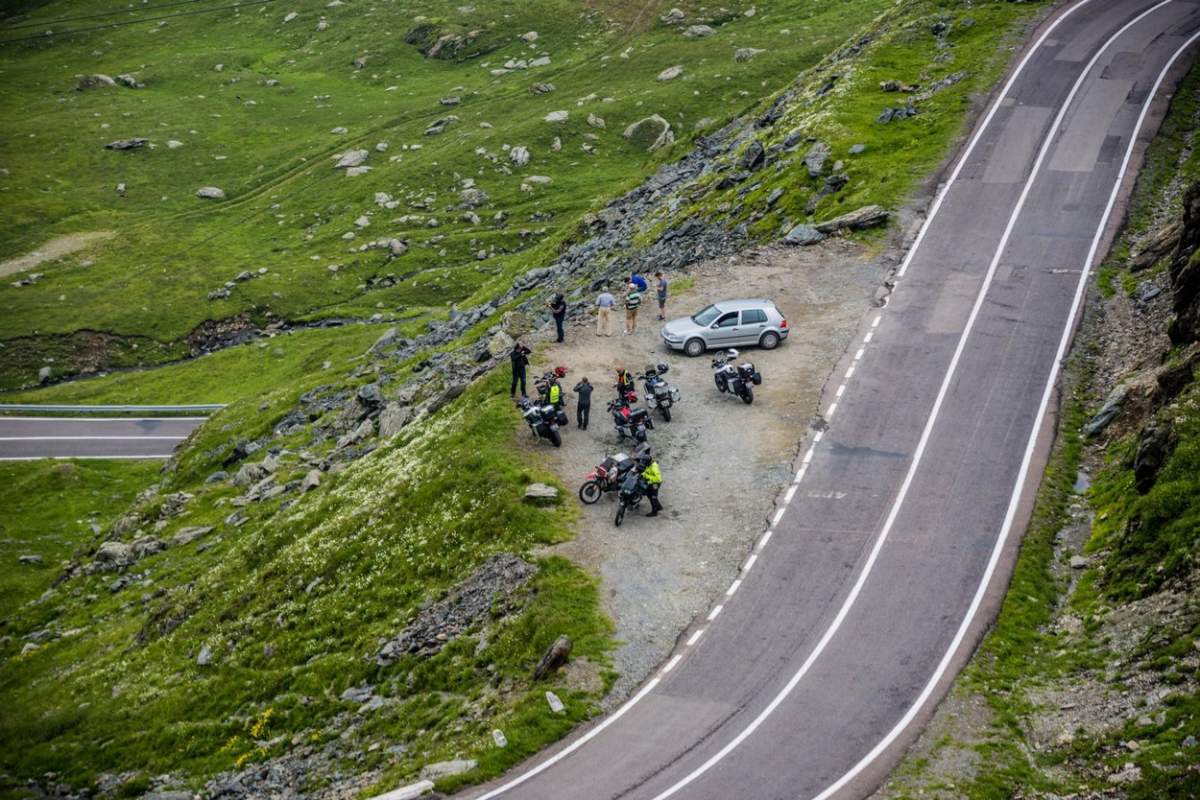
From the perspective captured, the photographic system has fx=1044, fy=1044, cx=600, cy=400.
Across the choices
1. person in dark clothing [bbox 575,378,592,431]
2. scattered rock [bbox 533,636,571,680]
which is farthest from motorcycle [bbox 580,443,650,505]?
scattered rock [bbox 533,636,571,680]

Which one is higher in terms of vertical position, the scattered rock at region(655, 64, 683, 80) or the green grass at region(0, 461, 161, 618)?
the scattered rock at region(655, 64, 683, 80)

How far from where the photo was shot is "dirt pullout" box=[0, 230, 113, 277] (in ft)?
403

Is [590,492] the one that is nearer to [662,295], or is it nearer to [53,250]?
[662,295]

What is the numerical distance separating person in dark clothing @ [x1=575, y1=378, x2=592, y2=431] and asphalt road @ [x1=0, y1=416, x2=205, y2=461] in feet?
178

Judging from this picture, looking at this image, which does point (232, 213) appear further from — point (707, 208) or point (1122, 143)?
point (1122, 143)

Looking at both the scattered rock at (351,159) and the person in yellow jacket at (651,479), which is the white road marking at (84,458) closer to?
the person in yellow jacket at (651,479)

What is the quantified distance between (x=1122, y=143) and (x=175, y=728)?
6422 cm

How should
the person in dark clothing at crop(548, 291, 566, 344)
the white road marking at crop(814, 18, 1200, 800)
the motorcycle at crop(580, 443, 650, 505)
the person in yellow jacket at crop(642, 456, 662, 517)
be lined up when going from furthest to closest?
the person in dark clothing at crop(548, 291, 566, 344)
the motorcycle at crop(580, 443, 650, 505)
the person in yellow jacket at crop(642, 456, 662, 517)
the white road marking at crop(814, 18, 1200, 800)

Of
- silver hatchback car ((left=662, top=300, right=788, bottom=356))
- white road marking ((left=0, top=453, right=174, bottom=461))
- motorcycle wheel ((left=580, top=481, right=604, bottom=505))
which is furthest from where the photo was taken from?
white road marking ((left=0, top=453, right=174, bottom=461))

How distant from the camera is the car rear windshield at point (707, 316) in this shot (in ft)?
168

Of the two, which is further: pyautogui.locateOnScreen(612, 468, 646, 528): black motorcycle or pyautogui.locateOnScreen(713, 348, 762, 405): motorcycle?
pyautogui.locateOnScreen(713, 348, 762, 405): motorcycle

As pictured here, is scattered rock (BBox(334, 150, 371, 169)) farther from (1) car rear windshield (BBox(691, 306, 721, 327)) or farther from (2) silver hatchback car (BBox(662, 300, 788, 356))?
(2) silver hatchback car (BBox(662, 300, 788, 356))

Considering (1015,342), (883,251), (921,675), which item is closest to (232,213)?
(883,251)

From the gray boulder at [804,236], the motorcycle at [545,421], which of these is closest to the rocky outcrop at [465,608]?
the motorcycle at [545,421]
